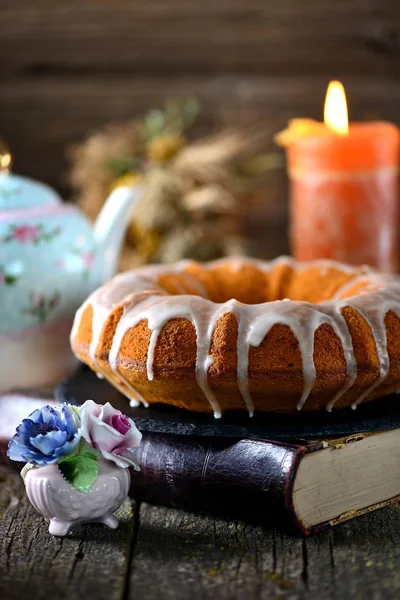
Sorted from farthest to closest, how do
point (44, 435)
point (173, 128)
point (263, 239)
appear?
1. point (263, 239)
2. point (173, 128)
3. point (44, 435)

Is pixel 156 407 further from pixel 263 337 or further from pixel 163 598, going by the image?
pixel 163 598

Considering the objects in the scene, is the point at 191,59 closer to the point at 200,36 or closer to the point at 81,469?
the point at 200,36

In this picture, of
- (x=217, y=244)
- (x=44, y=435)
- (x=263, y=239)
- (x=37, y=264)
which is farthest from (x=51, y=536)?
(x=263, y=239)

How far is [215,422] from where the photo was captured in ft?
3.19

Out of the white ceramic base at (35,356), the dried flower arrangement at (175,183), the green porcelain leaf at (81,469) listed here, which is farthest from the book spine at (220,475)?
the dried flower arrangement at (175,183)

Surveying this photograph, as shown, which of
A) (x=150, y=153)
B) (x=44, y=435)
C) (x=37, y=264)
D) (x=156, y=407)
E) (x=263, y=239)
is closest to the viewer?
(x=44, y=435)

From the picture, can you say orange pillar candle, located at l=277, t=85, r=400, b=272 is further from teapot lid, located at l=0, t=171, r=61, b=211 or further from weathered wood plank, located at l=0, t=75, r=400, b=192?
weathered wood plank, located at l=0, t=75, r=400, b=192

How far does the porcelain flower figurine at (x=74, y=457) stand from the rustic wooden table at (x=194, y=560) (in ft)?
0.12

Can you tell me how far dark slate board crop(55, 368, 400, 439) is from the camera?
939 mm

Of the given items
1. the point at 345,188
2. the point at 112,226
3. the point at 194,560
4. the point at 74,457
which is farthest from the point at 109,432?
the point at 345,188

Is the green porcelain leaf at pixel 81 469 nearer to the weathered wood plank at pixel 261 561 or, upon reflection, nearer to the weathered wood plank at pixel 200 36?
the weathered wood plank at pixel 261 561

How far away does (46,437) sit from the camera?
0.89m

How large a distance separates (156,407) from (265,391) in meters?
0.14

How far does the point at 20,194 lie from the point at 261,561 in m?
0.64
